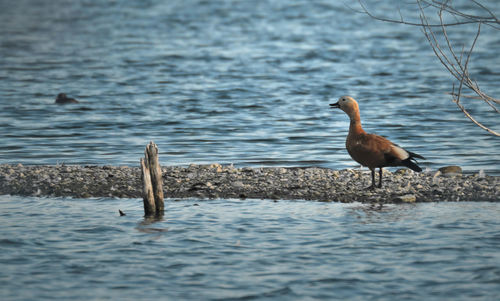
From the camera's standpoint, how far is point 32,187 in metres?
13.6

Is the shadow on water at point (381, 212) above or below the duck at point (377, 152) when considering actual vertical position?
below

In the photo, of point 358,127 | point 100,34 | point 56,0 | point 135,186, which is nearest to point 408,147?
point 358,127

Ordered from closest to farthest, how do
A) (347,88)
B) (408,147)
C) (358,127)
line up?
(358,127)
(408,147)
(347,88)

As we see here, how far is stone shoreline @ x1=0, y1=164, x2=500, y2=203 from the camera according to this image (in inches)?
506

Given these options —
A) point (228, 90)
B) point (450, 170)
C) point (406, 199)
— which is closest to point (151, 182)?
point (406, 199)

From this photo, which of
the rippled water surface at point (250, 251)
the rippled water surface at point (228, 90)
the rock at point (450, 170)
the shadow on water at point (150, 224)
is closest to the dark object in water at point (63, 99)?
the rippled water surface at point (228, 90)

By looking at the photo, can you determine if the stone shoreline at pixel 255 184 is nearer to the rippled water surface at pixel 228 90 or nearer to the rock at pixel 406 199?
the rock at pixel 406 199

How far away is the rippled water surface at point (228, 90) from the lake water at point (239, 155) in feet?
0.35

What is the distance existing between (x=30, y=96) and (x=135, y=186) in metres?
16.9

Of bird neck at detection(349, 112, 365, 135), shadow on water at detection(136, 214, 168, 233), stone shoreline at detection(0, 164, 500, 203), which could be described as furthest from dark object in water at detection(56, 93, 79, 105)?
shadow on water at detection(136, 214, 168, 233)

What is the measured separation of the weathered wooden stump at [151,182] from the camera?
11234mm

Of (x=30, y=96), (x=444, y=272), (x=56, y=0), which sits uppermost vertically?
(x=56, y=0)

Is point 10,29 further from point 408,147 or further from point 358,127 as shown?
point 358,127

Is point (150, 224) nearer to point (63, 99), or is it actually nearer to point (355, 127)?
point (355, 127)
